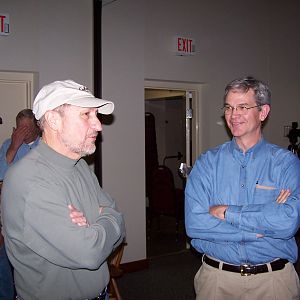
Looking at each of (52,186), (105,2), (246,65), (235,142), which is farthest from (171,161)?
(52,186)

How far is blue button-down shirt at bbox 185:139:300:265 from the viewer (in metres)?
1.67

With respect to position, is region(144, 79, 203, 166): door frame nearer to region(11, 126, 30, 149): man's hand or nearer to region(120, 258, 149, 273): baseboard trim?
region(120, 258, 149, 273): baseboard trim

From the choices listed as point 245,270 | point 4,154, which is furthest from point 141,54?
point 245,270

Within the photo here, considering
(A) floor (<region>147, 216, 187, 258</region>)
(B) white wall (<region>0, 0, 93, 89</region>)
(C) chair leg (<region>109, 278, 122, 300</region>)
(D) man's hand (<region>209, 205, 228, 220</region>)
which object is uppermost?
(B) white wall (<region>0, 0, 93, 89</region>)

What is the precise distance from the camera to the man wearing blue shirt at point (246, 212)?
1692mm

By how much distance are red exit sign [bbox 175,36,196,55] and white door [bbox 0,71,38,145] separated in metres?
1.79

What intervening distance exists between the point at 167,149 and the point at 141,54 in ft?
8.39

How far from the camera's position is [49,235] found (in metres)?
1.28

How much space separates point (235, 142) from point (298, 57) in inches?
171

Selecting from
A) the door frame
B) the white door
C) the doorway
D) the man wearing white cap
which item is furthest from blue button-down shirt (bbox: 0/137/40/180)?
the door frame

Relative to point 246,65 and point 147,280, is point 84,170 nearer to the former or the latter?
point 147,280

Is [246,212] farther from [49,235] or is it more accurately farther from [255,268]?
[49,235]

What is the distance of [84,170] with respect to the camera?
1656mm

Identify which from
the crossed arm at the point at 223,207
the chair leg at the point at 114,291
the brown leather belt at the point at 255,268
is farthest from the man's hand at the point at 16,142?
the brown leather belt at the point at 255,268
